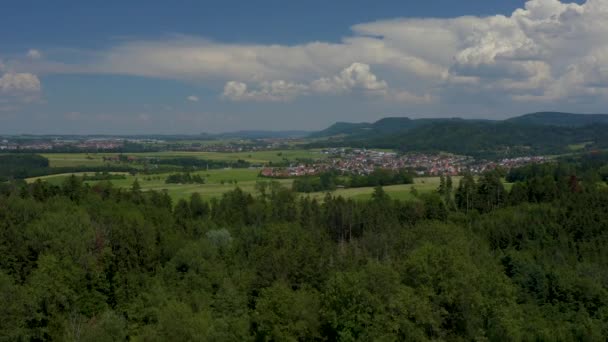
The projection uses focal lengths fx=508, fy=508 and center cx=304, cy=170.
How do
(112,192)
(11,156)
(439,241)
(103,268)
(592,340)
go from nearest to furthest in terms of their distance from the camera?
(592,340), (103,268), (439,241), (112,192), (11,156)

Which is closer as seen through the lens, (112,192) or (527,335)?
(527,335)

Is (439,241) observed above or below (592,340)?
above

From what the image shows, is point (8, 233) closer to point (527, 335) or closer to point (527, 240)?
point (527, 335)

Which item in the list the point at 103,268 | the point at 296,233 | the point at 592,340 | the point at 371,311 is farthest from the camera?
the point at 296,233

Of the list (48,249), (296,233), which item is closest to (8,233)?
(48,249)

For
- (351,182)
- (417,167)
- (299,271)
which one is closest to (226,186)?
(351,182)

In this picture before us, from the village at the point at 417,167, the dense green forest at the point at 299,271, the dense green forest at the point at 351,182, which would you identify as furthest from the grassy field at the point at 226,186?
the dense green forest at the point at 299,271

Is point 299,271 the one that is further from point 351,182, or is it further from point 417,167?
point 417,167
